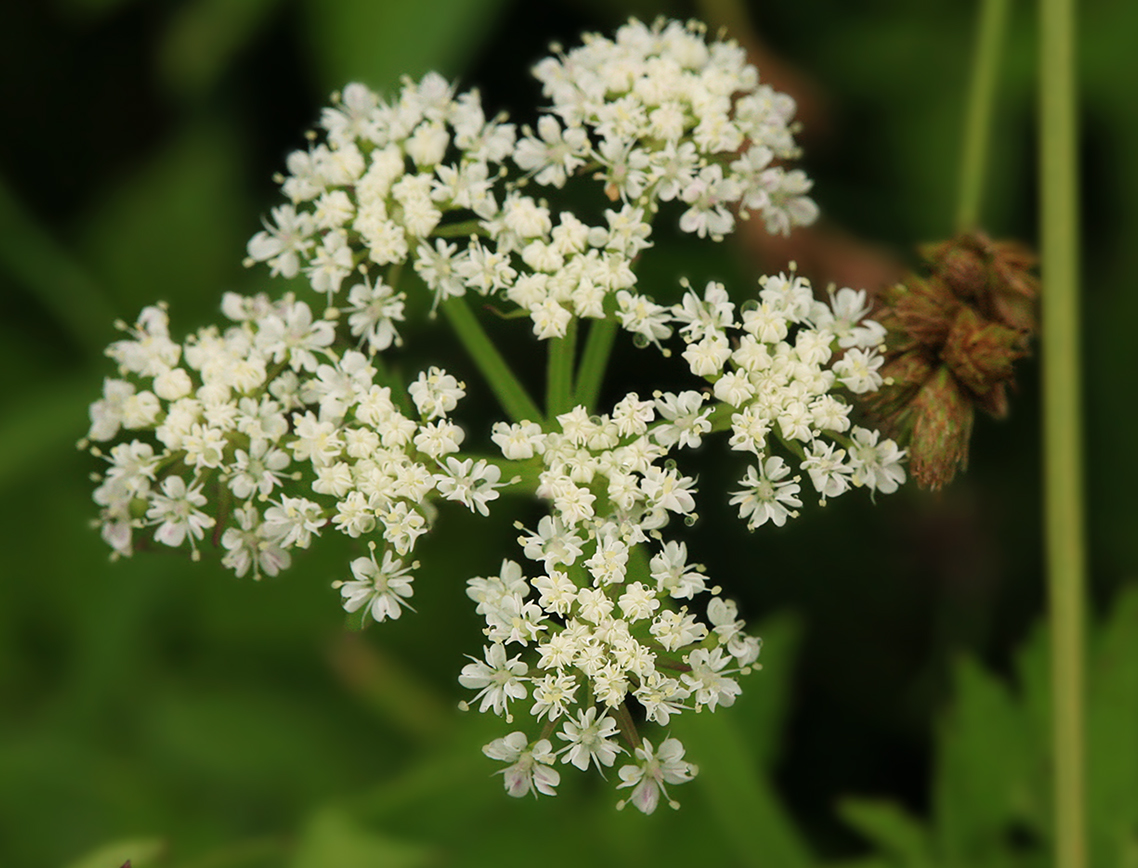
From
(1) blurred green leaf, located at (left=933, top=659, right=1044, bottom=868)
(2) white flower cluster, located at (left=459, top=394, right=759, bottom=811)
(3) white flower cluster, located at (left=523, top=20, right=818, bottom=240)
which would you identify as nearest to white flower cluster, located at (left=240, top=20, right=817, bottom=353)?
(3) white flower cluster, located at (left=523, top=20, right=818, bottom=240)

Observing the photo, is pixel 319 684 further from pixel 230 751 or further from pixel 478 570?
pixel 478 570

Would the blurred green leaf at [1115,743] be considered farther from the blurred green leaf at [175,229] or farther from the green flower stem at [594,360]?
the blurred green leaf at [175,229]

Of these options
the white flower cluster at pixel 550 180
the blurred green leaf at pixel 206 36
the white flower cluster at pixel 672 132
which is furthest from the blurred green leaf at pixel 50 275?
the white flower cluster at pixel 672 132

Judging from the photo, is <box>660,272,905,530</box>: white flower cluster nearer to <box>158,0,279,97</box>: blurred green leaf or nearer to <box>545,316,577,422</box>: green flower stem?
<box>545,316,577,422</box>: green flower stem

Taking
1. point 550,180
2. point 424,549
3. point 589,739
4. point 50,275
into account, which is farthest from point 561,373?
point 50,275

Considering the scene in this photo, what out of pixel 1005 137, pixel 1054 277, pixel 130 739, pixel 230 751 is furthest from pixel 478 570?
pixel 1005 137

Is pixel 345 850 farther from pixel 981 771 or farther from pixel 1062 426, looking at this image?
pixel 1062 426
